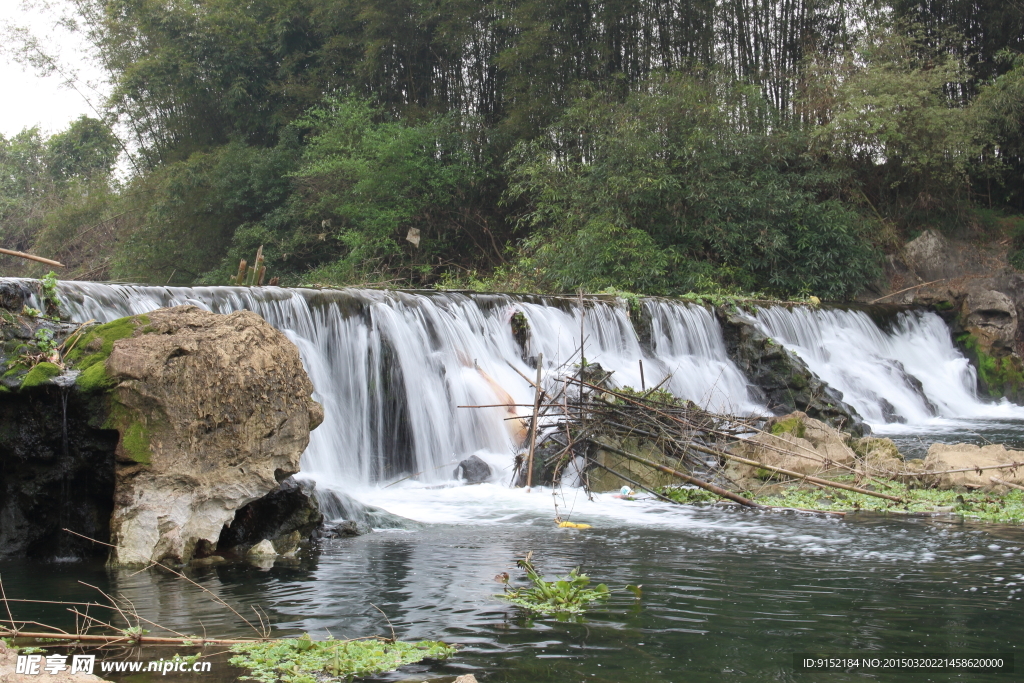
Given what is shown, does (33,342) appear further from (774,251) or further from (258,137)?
(258,137)

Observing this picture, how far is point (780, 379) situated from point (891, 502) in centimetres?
638

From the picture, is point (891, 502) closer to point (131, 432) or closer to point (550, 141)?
point (131, 432)

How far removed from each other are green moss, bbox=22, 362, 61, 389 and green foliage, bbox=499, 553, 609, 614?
3.75 meters

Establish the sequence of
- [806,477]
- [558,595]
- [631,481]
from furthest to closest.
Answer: [631,481] < [806,477] < [558,595]

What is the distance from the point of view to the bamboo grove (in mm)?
21062

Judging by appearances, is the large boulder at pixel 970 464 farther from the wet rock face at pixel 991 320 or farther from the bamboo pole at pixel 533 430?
the wet rock face at pixel 991 320

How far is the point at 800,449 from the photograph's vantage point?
8938 millimetres

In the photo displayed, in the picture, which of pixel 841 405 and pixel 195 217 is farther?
pixel 195 217

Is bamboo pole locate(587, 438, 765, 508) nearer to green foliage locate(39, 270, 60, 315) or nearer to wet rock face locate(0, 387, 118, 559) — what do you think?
wet rock face locate(0, 387, 118, 559)

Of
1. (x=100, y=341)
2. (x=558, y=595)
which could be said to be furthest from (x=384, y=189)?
(x=558, y=595)

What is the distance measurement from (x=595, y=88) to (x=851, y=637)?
20.9m

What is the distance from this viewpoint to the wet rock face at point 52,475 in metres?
6.46

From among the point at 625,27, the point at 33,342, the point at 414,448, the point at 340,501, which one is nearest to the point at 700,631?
the point at 340,501

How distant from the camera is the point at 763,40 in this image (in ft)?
85.0
